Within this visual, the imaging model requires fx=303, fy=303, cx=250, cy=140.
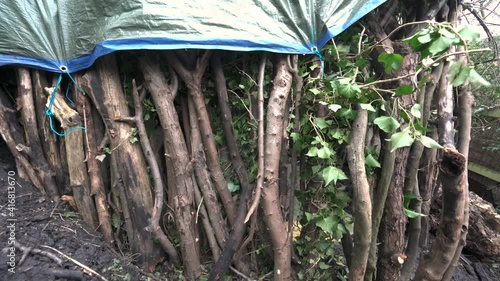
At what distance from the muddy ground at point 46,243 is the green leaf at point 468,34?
2310 millimetres

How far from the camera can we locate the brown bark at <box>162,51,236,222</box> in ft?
6.92

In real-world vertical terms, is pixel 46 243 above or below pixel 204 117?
below

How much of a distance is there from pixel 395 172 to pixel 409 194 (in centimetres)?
19

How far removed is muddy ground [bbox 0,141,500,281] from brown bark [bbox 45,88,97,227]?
0.10 m

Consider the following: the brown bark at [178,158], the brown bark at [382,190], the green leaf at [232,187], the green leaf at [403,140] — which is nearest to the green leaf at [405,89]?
the green leaf at [403,140]

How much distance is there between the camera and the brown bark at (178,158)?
2125 millimetres

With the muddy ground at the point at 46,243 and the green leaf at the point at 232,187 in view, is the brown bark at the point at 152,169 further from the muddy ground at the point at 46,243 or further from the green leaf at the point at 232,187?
the green leaf at the point at 232,187

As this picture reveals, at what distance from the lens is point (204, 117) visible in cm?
217

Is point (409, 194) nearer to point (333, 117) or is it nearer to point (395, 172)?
point (395, 172)

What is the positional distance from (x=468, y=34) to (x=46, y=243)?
2.67m

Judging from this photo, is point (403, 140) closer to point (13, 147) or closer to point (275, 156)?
point (275, 156)

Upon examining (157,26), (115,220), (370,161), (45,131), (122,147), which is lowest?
(115,220)

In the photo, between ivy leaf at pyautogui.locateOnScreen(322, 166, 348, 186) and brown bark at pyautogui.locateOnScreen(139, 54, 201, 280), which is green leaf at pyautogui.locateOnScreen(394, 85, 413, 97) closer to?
ivy leaf at pyautogui.locateOnScreen(322, 166, 348, 186)

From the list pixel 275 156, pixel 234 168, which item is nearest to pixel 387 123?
pixel 275 156
